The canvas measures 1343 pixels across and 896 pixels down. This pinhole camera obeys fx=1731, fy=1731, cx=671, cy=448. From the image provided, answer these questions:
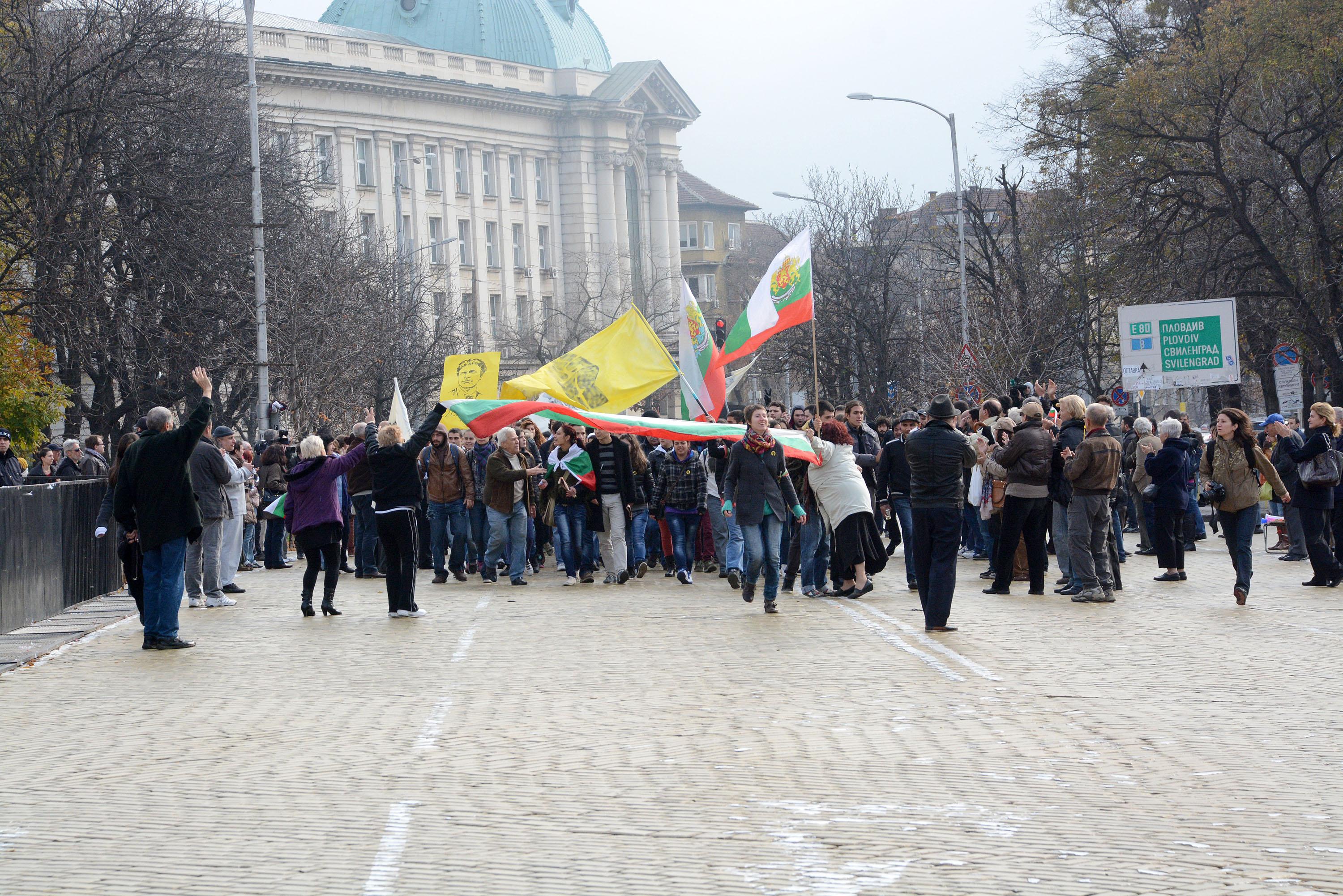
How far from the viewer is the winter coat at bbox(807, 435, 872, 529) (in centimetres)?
1667

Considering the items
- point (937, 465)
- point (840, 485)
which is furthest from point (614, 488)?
point (937, 465)

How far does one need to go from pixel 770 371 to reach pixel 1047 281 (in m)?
11.0

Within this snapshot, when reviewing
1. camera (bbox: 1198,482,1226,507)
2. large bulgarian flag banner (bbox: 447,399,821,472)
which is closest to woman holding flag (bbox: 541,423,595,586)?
large bulgarian flag banner (bbox: 447,399,821,472)

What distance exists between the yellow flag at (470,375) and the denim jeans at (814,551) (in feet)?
41.9

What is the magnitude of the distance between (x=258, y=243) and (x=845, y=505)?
68.2 ft

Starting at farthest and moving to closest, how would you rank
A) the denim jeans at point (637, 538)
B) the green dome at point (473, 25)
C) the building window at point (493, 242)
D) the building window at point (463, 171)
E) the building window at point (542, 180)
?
the building window at point (542, 180) → the green dome at point (473, 25) → the building window at point (493, 242) → the building window at point (463, 171) → the denim jeans at point (637, 538)

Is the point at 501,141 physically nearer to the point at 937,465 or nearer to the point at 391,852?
the point at 937,465

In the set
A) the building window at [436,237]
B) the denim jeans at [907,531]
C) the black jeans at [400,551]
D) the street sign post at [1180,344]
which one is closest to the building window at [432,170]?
the building window at [436,237]

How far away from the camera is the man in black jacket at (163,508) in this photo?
14.1 meters

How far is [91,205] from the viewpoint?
31375 mm

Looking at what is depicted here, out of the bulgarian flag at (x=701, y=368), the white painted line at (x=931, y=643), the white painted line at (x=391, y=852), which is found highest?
the bulgarian flag at (x=701, y=368)

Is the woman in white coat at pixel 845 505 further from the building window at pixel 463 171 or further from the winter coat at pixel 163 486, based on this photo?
the building window at pixel 463 171

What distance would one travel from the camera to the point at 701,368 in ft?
73.2

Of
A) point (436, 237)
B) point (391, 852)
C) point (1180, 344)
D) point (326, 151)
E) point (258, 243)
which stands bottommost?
point (391, 852)
